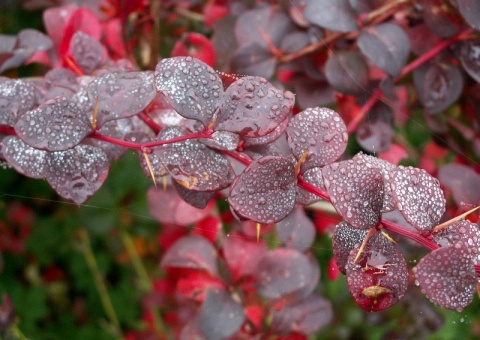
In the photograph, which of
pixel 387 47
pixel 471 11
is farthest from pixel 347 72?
pixel 471 11

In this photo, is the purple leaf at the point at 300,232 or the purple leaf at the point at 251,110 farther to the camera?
the purple leaf at the point at 300,232

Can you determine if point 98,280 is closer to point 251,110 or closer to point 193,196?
point 193,196

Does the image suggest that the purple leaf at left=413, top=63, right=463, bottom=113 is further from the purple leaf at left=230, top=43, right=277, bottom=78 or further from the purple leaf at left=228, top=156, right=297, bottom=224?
the purple leaf at left=228, top=156, right=297, bottom=224

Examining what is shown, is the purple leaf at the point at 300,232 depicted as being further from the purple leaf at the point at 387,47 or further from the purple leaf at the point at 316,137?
the purple leaf at the point at 316,137

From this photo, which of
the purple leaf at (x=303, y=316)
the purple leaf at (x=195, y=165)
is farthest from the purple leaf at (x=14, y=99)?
the purple leaf at (x=303, y=316)

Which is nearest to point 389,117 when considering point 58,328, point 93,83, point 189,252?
point 189,252

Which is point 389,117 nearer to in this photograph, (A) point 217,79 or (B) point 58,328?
(A) point 217,79
